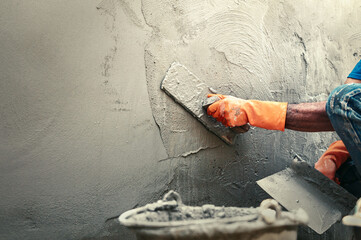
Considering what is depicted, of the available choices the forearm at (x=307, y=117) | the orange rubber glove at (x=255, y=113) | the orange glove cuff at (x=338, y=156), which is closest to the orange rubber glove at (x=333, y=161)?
the orange glove cuff at (x=338, y=156)

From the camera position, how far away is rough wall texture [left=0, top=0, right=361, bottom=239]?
1.17 m

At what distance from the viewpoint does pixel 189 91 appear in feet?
5.18

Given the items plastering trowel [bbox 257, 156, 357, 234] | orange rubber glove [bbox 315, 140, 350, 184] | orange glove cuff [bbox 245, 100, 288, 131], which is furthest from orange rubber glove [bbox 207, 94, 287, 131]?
orange rubber glove [bbox 315, 140, 350, 184]

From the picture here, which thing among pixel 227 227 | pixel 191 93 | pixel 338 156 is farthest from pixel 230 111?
pixel 338 156

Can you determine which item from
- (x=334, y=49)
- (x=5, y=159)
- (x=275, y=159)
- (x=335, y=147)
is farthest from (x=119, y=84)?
(x=334, y=49)

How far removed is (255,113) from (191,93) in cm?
36

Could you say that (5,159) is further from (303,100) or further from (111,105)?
(303,100)

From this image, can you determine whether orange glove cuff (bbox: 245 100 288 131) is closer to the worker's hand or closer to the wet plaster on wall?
the worker's hand

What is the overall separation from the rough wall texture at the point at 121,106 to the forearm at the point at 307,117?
37 cm

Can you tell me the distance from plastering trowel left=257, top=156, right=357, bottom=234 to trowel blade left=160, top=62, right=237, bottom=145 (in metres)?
0.42

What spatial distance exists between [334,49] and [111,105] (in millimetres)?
2009

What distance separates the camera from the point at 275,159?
1.98 m

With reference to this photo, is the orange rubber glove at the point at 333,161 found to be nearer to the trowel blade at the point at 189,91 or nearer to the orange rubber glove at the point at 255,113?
the orange rubber glove at the point at 255,113

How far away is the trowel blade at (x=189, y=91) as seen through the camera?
5.00 ft
